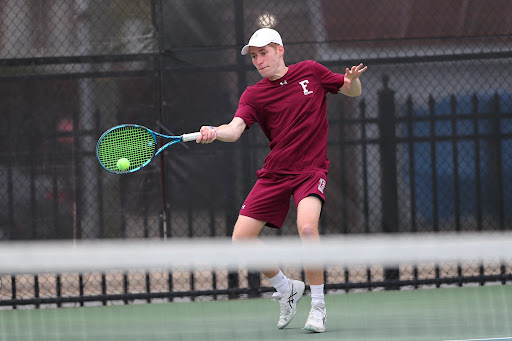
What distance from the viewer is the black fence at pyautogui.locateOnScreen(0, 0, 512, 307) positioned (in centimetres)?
608

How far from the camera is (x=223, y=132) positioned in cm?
443

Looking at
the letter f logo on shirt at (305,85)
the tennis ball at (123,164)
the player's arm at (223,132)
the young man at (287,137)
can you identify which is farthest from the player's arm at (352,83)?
the tennis ball at (123,164)

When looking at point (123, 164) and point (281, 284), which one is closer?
point (123, 164)

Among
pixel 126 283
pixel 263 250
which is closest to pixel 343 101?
pixel 126 283

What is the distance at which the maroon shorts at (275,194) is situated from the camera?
460 centimetres

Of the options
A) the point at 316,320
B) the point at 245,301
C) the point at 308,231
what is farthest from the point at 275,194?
the point at 245,301

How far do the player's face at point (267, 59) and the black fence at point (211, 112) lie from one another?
1.46 meters

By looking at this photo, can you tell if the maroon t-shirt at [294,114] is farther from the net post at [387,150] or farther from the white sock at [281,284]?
the net post at [387,150]

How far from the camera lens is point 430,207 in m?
6.30

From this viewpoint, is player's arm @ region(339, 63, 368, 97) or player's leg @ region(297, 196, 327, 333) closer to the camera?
player's leg @ region(297, 196, 327, 333)

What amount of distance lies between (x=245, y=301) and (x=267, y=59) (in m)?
2.31

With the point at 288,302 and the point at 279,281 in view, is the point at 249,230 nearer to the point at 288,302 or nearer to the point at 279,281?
the point at 279,281

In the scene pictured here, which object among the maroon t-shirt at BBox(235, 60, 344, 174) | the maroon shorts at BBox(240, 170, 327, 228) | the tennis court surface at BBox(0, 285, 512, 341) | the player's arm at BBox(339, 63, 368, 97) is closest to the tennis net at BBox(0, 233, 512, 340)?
the tennis court surface at BBox(0, 285, 512, 341)

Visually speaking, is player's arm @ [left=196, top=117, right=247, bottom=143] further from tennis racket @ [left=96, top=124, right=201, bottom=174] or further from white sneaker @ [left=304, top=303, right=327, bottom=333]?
white sneaker @ [left=304, top=303, right=327, bottom=333]
